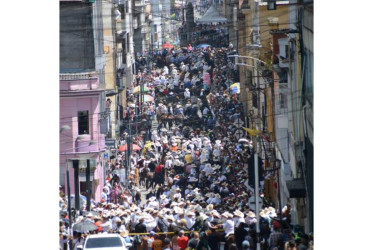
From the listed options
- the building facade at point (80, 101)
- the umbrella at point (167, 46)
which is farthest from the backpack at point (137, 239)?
the umbrella at point (167, 46)

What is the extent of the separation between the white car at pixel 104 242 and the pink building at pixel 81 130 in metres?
2.65

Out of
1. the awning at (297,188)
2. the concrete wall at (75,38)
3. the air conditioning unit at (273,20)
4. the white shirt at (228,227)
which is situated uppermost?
the air conditioning unit at (273,20)

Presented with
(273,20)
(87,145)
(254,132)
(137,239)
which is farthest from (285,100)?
(137,239)

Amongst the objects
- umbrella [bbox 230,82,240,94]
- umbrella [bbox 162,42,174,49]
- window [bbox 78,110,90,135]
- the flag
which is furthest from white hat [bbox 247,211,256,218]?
umbrella [bbox 162,42,174,49]

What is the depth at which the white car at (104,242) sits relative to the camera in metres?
17.9

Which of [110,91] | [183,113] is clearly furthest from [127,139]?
[183,113]

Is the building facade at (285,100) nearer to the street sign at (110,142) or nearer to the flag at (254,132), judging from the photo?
the flag at (254,132)

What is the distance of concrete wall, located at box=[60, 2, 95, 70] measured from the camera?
23.6 metres

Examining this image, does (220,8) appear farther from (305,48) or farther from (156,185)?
(305,48)

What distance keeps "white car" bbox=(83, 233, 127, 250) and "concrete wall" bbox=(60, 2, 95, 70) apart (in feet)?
18.5

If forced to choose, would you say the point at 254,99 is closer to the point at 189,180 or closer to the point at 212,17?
the point at 189,180

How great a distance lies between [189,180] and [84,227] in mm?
7842

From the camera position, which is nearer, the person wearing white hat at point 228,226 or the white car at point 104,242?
the white car at point 104,242

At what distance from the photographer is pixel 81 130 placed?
23.0 m
